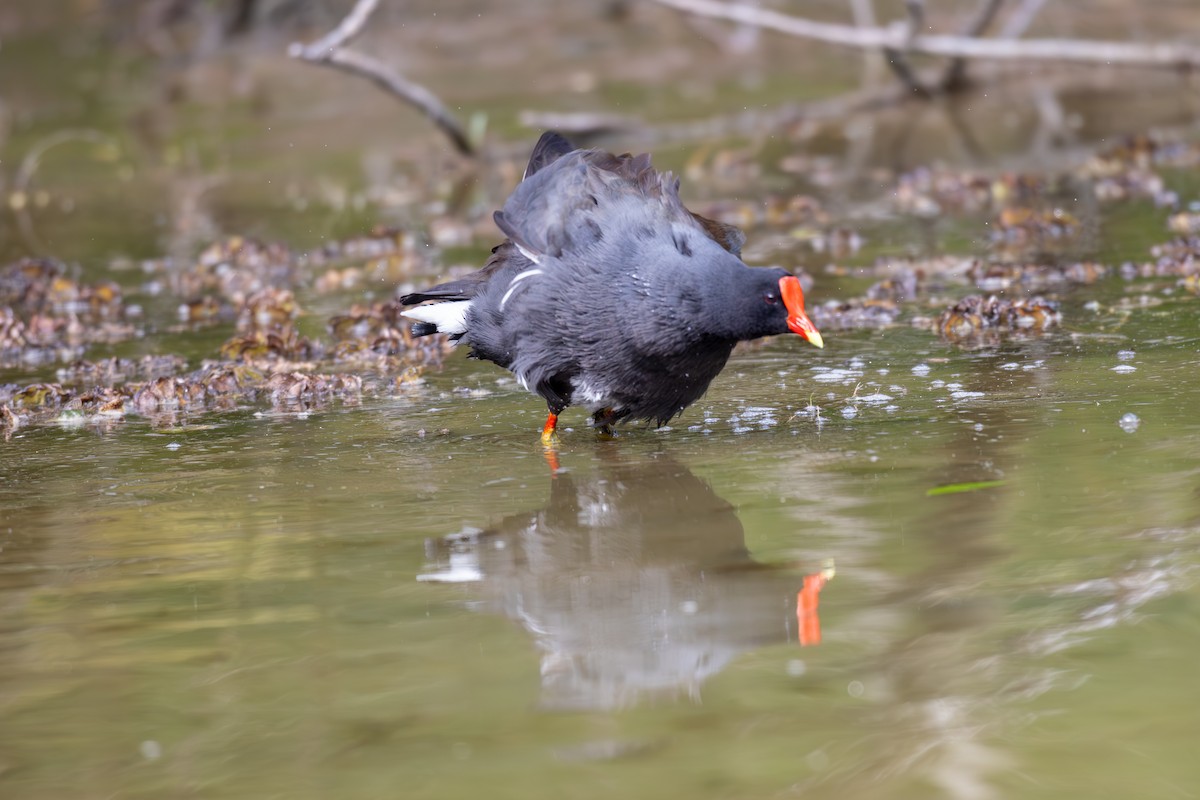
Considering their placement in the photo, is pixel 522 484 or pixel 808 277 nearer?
pixel 522 484

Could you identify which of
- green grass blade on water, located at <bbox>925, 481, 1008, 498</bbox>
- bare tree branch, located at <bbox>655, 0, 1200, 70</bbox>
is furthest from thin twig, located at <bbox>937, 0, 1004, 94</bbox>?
green grass blade on water, located at <bbox>925, 481, 1008, 498</bbox>

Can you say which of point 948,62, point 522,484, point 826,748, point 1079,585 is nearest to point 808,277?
point 522,484

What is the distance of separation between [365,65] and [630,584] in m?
7.96

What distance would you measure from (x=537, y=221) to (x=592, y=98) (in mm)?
9871

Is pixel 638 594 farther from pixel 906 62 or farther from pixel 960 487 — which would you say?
pixel 906 62

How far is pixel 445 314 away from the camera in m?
6.20

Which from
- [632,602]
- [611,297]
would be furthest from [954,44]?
[632,602]

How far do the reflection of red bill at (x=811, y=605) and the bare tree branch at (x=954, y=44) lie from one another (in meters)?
7.99

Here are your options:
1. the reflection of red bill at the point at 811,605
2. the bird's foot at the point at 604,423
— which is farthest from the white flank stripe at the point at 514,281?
the reflection of red bill at the point at 811,605

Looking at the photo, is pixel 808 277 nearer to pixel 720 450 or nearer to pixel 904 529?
pixel 720 450

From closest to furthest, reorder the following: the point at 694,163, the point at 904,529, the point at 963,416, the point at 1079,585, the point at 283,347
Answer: the point at 1079,585 < the point at 904,529 < the point at 963,416 < the point at 283,347 < the point at 694,163

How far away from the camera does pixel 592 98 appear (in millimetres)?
15453

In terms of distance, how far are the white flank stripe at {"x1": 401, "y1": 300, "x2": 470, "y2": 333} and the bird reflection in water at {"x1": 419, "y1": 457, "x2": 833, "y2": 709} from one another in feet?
3.59

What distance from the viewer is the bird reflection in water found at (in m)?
3.61
